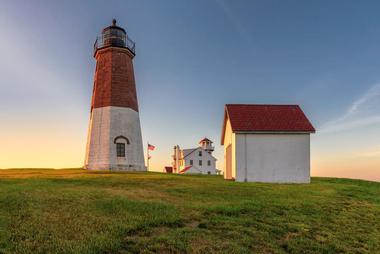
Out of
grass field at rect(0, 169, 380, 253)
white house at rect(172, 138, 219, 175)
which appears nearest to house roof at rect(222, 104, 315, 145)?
grass field at rect(0, 169, 380, 253)

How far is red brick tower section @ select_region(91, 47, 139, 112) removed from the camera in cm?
2841

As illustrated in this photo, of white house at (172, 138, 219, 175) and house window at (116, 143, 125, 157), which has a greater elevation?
house window at (116, 143, 125, 157)

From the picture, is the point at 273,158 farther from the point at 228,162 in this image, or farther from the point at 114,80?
the point at 114,80

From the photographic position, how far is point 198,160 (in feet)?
231

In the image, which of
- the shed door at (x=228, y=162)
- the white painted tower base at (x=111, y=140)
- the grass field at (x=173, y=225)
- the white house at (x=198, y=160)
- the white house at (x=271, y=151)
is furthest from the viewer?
the white house at (x=198, y=160)

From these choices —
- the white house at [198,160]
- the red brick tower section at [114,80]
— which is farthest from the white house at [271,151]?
the white house at [198,160]

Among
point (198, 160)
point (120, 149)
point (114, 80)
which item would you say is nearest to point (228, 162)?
point (120, 149)

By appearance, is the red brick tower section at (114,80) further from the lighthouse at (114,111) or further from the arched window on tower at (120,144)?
the arched window on tower at (120,144)

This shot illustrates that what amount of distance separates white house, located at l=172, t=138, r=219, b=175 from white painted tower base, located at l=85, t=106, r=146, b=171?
4051cm

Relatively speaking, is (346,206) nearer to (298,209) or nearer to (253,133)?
(298,209)

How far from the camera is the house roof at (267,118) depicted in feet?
73.9

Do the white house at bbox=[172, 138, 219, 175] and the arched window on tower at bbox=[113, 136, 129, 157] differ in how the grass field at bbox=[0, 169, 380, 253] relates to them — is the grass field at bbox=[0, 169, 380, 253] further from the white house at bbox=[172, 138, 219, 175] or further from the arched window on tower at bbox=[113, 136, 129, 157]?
the white house at bbox=[172, 138, 219, 175]

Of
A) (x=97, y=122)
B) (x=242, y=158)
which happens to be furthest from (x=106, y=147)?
(x=242, y=158)

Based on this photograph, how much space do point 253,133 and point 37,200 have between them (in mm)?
16295
